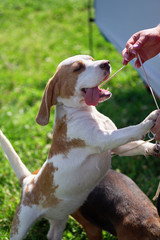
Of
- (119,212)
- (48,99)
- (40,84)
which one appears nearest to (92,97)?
(48,99)

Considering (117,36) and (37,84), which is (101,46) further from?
(117,36)

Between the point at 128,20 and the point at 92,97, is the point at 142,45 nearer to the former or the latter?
the point at 92,97

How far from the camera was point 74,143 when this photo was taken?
2639 millimetres

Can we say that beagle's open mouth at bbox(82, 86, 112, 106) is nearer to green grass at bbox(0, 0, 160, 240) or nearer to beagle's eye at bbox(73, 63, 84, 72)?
beagle's eye at bbox(73, 63, 84, 72)

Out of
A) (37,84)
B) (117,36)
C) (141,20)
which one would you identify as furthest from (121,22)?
(37,84)

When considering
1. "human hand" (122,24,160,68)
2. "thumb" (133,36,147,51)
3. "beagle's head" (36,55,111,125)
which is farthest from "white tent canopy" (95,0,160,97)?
"beagle's head" (36,55,111,125)

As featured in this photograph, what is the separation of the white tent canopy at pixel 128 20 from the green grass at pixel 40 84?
1018mm

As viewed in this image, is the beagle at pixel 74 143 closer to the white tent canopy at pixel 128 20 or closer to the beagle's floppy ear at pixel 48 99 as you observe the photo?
the beagle's floppy ear at pixel 48 99

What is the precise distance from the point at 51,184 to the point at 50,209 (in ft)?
0.78

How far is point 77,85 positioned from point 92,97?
14 centimetres

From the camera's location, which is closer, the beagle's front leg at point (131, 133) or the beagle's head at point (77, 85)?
the beagle's front leg at point (131, 133)

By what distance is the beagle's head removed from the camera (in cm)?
248

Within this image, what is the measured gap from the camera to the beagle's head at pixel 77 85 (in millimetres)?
2477

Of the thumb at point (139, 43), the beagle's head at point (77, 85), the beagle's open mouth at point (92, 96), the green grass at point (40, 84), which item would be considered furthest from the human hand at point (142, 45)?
the green grass at point (40, 84)
